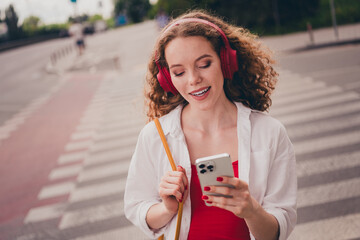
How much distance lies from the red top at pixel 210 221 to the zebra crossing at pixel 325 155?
2175mm

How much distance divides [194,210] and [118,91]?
37.8ft

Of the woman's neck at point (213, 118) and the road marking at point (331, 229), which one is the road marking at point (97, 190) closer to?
the road marking at point (331, 229)

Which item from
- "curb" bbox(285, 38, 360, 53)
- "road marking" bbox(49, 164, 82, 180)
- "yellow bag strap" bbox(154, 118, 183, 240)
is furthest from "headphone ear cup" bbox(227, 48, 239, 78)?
"curb" bbox(285, 38, 360, 53)

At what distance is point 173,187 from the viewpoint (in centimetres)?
179

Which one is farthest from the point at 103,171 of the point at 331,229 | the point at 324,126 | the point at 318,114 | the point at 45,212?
the point at 318,114

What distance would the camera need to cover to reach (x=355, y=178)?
4.77m

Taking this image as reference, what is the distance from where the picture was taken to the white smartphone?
5.15 ft

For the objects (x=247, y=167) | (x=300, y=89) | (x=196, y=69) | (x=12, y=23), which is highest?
(x=12, y=23)

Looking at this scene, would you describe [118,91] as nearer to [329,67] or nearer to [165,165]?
[329,67]

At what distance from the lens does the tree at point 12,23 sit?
6162 cm

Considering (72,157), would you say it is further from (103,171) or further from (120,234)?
(120,234)

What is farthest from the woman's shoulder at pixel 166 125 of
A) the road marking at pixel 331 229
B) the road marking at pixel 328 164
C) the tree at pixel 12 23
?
the tree at pixel 12 23

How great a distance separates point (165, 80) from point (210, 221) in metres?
0.83

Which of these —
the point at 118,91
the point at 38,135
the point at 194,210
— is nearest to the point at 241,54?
the point at 194,210
